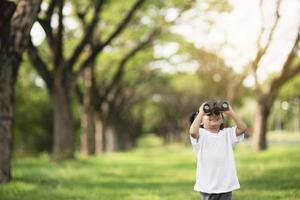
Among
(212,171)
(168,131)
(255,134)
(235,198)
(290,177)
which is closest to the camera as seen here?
(212,171)

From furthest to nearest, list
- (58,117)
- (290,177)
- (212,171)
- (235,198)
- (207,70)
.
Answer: (207,70) → (58,117) → (290,177) → (235,198) → (212,171)

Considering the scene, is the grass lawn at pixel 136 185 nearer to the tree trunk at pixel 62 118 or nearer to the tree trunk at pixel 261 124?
the tree trunk at pixel 62 118

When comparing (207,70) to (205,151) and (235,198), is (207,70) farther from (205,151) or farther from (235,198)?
(205,151)

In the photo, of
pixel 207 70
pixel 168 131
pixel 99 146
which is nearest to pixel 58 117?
pixel 99 146

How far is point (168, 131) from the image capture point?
75.9m

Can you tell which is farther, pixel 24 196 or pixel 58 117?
pixel 58 117

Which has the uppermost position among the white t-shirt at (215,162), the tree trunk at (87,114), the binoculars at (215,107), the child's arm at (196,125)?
the tree trunk at (87,114)

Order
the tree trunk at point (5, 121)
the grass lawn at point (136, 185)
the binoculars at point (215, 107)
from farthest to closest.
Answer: the tree trunk at point (5, 121) < the grass lawn at point (136, 185) < the binoculars at point (215, 107)

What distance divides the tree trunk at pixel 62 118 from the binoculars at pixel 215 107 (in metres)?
15.9

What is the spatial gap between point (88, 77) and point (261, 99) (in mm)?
9713

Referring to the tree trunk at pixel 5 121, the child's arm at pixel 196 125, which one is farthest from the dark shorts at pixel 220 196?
the tree trunk at pixel 5 121

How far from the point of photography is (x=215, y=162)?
6.46 m

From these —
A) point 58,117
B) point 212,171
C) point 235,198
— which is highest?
point 58,117

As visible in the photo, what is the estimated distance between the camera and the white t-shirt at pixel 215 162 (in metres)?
6.39
